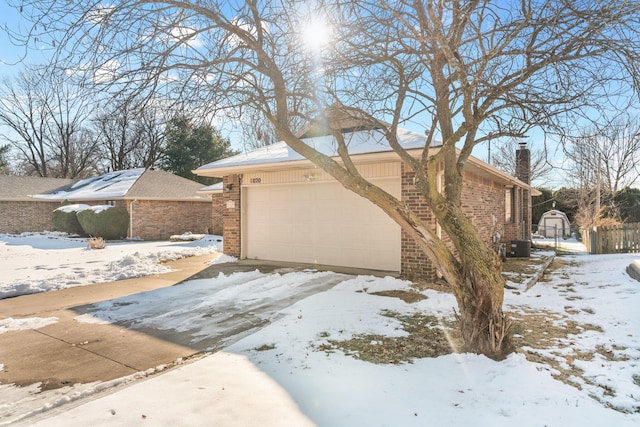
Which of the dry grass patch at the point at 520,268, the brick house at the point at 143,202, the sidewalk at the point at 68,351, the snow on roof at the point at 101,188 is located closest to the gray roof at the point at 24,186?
the brick house at the point at 143,202

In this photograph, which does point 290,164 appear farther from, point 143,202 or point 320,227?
point 143,202

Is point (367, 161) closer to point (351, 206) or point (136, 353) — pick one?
point (351, 206)

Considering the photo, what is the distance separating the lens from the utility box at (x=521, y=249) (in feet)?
43.0

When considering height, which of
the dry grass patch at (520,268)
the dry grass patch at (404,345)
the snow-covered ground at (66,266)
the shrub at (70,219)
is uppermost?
the shrub at (70,219)

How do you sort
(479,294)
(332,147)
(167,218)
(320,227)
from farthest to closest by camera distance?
1. (167,218)
2. (320,227)
3. (332,147)
4. (479,294)

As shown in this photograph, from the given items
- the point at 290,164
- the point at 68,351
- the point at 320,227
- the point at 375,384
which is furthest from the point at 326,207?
the point at 375,384

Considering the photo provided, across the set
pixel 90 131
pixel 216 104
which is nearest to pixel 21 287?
pixel 216 104

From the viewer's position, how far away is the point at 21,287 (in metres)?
7.19

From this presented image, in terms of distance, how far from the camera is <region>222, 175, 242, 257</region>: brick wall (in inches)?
433

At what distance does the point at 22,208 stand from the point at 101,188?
461 cm

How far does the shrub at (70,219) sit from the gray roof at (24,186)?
349 cm

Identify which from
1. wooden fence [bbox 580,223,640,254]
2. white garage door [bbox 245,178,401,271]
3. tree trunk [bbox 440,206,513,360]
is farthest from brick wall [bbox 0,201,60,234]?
wooden fence [bbox 580,223,640,254]

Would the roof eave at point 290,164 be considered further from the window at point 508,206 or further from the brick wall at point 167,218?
the brick wall at point 167,218

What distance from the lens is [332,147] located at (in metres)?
9.04
